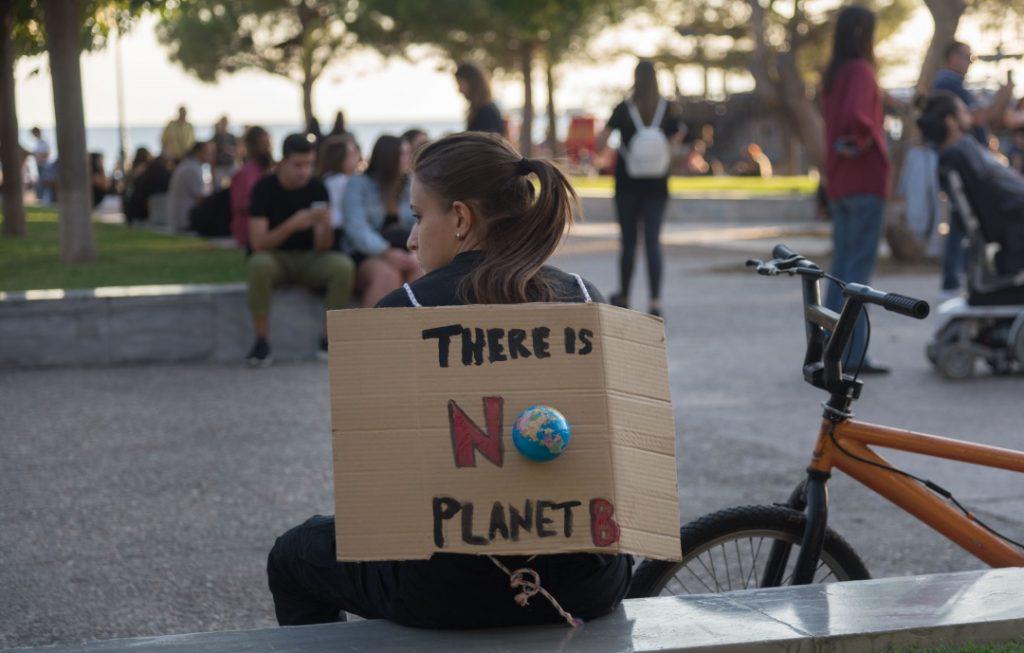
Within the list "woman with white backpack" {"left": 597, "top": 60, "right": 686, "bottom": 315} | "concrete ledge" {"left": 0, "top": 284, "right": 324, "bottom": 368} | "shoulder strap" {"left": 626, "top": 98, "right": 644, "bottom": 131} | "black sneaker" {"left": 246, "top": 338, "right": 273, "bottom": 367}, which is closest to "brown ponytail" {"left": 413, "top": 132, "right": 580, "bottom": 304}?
"black sneaker" {"left": 246, "top": 338, "right": 273, "bottom": 367}

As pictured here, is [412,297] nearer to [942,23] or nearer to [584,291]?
[584,291]

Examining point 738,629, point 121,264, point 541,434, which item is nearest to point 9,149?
point 121,264

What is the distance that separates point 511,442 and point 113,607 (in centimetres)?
213

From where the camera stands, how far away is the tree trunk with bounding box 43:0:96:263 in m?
12.2

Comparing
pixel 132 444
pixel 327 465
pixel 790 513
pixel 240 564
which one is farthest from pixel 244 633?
pixel 132 444

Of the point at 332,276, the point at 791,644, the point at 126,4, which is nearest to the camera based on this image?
the point at 791,644

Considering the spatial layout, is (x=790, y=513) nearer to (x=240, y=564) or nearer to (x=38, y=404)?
(x=240, y=564)

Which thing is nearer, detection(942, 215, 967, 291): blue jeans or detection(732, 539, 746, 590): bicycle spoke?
detection(732, 539, 746, 590): bicycle spoke

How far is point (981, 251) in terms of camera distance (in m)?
8.53

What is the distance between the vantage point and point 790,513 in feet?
12.1

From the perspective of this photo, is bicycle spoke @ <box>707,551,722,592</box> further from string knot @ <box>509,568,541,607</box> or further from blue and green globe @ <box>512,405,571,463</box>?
blue and green globe @ <box>512,405,571,463</box>

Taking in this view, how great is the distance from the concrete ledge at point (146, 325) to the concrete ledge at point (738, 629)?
6.46 m

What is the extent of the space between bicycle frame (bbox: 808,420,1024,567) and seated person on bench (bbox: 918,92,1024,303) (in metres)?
4.92

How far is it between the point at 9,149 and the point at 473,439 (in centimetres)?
1650
